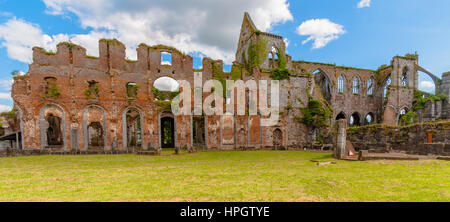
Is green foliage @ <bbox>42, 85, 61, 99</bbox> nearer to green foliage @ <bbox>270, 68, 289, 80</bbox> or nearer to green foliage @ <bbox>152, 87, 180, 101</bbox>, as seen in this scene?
green foliage @ <bbox>152, 87, 180, 101</bbox>

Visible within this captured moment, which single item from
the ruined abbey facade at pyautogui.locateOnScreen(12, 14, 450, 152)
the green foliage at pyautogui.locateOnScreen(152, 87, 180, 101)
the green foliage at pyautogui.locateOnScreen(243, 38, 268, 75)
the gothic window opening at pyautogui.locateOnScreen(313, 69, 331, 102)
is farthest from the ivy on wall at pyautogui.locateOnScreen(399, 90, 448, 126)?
the green foliage at pyautogui.locateOnScreen(152, 87, 180, 101)

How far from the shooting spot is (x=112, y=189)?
5047 millimetres

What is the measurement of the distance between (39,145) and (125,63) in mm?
10000

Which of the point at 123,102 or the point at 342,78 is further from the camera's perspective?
the point at 342,78

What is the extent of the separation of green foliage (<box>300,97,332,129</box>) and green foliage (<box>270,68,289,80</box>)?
4.24 m

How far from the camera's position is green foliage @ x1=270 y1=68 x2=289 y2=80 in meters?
21.2

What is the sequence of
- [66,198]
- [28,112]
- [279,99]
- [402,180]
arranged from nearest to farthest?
[66,198] → [402,180] → [28,112] → [279,99]

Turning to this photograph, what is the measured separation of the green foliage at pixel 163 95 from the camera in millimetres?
19359

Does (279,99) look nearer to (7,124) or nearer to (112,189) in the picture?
(112,189)

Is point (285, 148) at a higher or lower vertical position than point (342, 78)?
lower

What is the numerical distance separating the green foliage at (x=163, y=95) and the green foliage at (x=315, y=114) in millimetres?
14895
